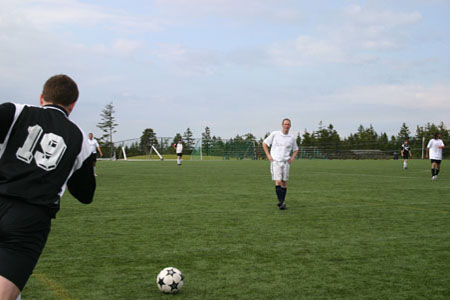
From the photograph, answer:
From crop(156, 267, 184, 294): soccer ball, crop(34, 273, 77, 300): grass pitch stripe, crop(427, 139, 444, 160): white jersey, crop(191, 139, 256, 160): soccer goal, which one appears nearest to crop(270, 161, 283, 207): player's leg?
crop(156, 267, 184, 294): soccer ball

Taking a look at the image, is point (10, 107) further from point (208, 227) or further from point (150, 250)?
point (208, 227)

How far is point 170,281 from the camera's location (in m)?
4.84

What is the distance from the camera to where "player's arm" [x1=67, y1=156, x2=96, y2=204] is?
320 cm

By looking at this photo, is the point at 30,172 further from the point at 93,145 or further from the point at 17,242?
the point at 93,145

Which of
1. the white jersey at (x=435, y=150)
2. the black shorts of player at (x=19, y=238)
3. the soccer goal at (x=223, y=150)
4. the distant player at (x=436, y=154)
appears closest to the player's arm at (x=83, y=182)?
the black shorts of player at (x=19, y=238)

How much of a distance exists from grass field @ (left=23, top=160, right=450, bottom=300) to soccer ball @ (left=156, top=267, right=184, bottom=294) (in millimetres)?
96

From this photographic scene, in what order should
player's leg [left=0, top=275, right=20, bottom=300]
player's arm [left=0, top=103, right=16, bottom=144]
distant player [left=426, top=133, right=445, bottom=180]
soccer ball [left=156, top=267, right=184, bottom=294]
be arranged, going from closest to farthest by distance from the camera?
player's leg [left=0, top=275, right=20, bottom=300] → player's arm [left=0, top=103, right=16, bottom=144] → soccer ball [left=156, top=267, right=184, bottom=294] → distant player [left=426, top=133, right=445, bottom=180]

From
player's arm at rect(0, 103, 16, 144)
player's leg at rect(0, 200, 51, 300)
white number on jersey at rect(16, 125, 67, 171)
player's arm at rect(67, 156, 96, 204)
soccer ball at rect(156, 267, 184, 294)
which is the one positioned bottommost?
soccer ball at rect(156, 267, 184, 294)

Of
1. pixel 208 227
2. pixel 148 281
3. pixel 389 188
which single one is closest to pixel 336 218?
pixel 208 227

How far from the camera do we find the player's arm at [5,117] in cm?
278

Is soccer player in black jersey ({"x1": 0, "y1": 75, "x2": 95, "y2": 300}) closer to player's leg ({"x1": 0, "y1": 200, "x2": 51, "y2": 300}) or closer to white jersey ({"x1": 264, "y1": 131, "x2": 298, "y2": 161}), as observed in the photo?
player's leg ({"x1": 0, "y1": 200, "x2": 51, "y2": 300})

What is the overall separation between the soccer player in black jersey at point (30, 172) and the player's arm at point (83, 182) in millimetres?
83

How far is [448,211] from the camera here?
1087cm

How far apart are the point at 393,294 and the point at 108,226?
526 cm
